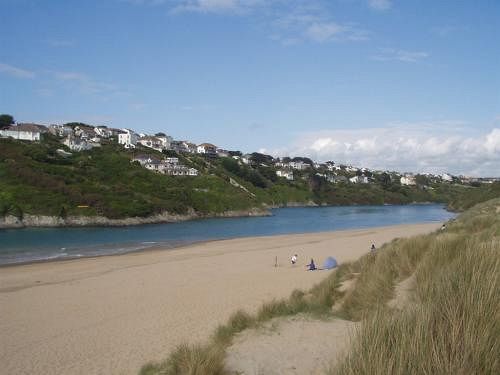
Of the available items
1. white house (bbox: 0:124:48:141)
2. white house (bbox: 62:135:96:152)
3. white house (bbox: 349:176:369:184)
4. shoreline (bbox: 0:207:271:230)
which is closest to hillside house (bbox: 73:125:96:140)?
white house (bbox: 0:124:48:141)

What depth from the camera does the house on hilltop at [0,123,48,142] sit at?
10125cm

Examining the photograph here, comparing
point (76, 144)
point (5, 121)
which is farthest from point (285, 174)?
point (5, 121)

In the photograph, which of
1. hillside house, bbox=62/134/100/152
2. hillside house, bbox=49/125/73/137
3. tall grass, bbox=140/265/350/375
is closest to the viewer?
tall grass, bbox=140/265/350/375

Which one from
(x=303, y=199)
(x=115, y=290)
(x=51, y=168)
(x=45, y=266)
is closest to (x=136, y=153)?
(x=51, y=168)

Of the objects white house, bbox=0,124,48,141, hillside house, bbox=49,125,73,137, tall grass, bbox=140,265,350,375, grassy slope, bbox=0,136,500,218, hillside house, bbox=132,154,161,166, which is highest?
hillside house, bbox=49,125,73,137

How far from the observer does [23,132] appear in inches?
4001

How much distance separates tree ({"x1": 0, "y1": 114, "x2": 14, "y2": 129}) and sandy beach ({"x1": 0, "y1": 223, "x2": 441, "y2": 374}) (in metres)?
97.6

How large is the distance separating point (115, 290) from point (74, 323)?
17.8ft

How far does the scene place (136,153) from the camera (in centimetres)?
10831

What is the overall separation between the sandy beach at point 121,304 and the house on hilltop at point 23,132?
83614mm

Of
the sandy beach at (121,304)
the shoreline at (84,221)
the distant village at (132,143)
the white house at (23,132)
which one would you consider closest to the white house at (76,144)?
the distant village at (132,143)

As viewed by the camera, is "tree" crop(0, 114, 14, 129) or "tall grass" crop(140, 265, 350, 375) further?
"tree" crop(0, 114, 14, 129)

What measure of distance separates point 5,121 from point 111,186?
181 ft

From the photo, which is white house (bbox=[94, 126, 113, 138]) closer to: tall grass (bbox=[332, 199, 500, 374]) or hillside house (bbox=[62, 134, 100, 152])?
hillside house (bbox=[62, 134, 100, 152])
